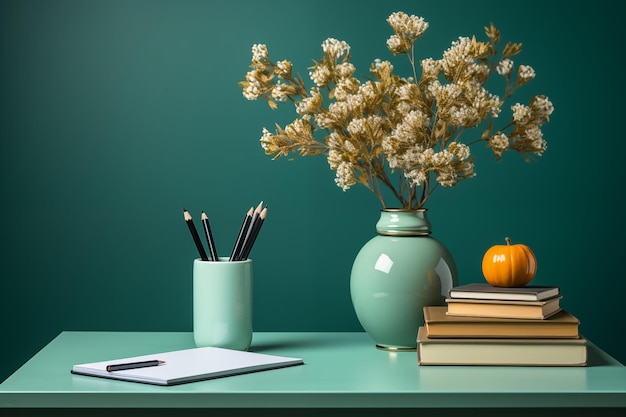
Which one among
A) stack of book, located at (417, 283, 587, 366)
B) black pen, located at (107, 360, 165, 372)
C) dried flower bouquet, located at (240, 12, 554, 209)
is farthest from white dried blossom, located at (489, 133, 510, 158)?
black pen, located at (107, 360, 165, 372)

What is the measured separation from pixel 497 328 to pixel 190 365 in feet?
1.52

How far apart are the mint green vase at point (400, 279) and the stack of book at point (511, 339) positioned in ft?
0.40

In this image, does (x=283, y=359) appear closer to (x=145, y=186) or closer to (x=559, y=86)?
(x=145, y=186)

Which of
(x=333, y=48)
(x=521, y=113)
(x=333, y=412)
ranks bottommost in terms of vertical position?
(x=333, y=412)

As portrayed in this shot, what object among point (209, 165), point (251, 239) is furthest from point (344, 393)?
point (209, 165)

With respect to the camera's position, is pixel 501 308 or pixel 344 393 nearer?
pixel 344 393

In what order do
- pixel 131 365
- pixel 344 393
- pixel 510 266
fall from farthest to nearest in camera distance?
pixel 510 266 < pixel 131 365 < pixel 344 393

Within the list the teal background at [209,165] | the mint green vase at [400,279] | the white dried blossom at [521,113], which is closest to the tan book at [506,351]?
the mint green vase at [400,279]

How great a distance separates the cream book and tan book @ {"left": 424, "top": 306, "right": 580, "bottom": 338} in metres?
0.22

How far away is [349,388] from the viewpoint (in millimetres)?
1142

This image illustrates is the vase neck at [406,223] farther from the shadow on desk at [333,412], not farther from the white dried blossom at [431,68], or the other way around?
the shadow on desk at [333,412]

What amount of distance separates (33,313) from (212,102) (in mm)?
638

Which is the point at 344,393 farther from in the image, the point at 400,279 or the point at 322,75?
the point at 322,75

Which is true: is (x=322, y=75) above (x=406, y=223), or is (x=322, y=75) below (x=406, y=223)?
above
